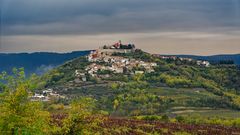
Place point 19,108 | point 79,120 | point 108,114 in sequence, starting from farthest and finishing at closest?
point 108,114 < point 79,120 < point 19,108

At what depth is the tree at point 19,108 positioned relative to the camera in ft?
109

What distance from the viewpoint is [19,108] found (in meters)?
34.1

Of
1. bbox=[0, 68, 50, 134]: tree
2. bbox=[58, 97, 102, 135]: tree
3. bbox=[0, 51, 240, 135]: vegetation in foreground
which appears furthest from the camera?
bbox=[58, 97, 102, 135]: tree

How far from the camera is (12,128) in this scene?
33500 millimetres

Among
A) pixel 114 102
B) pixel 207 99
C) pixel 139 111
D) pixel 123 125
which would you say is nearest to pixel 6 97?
pixel 123 125

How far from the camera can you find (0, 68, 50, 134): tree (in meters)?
33.2

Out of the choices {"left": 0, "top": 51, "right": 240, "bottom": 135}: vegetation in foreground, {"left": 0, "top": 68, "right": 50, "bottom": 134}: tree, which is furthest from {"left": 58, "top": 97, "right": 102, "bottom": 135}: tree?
{"left": 0, "top": 68, "right": 50, "bottom": 134}: tree

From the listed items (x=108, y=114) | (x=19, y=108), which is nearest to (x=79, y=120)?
(x=19, y=108)

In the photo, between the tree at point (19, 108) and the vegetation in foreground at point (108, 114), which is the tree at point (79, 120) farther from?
the tree at point (19, 108)

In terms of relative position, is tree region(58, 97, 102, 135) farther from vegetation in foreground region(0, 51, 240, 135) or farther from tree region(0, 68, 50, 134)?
tree region(0, 68, 50, 134)

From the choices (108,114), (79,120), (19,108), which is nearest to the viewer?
(19,108)

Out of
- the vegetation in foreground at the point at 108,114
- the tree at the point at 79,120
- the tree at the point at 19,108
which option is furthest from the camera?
the tree at the point at 79,120

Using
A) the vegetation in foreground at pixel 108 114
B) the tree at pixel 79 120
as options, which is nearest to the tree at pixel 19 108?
the vegetation in foreground at pixel 108 114

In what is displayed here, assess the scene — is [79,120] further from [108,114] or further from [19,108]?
[108,114]
